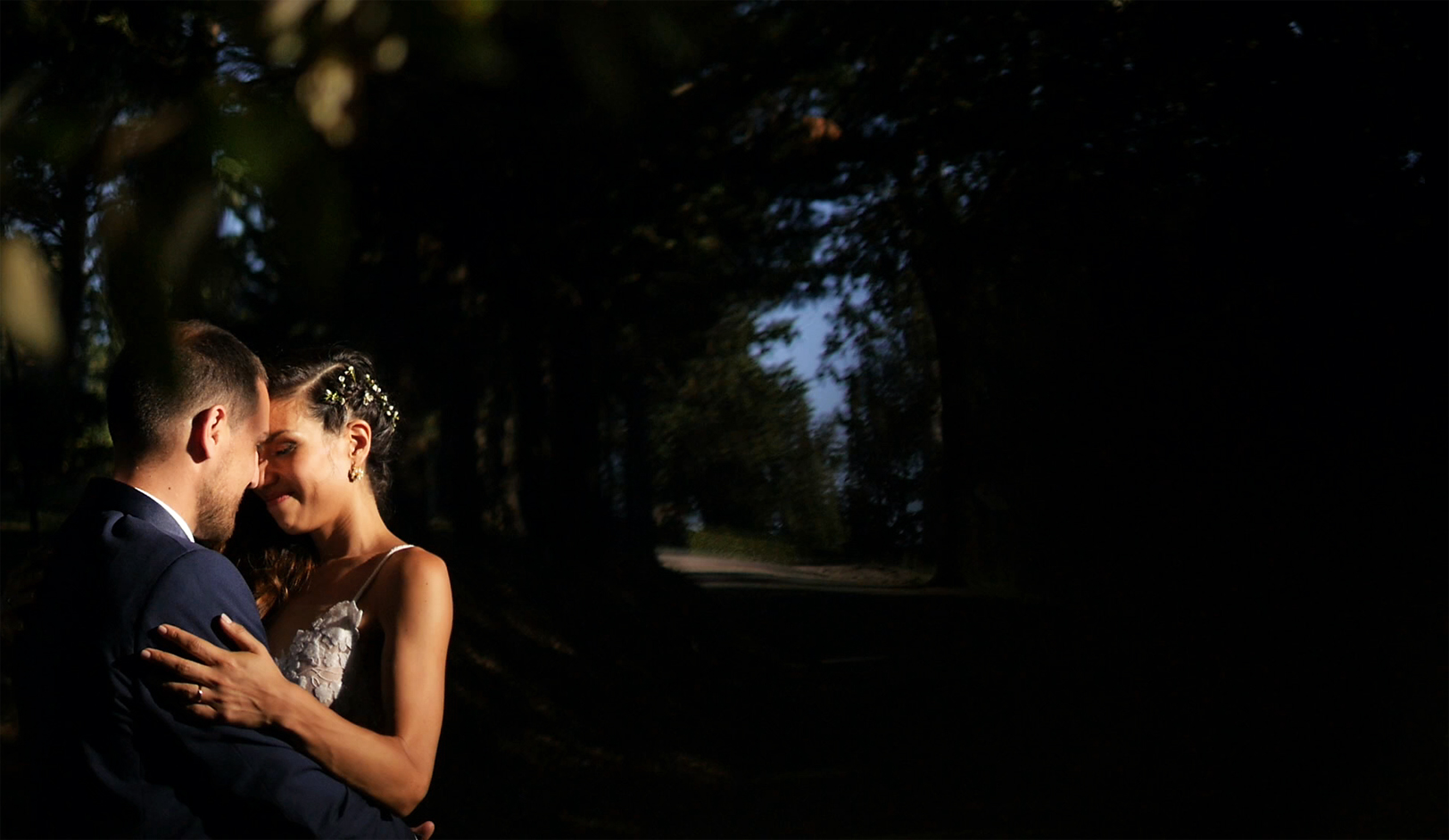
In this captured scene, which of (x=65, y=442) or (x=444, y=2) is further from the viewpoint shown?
(x=65, y=442)

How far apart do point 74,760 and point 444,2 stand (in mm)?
1140

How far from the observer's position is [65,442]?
1478 mm

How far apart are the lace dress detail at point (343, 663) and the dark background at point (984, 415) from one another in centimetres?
75

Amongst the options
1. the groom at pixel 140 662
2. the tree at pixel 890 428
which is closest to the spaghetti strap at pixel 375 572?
the groom at pixel 140 662

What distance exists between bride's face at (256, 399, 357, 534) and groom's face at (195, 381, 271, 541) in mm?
356

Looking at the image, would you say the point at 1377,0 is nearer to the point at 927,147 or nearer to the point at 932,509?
the point at 927,147

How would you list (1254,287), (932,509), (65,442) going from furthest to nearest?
(932,509), (1254,287), (65,442)

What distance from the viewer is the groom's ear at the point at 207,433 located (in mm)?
1686

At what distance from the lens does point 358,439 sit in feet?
7.71

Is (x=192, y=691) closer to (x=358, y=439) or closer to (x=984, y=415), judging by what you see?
(x=358, y=439)

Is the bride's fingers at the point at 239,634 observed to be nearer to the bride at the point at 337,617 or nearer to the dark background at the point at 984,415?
the bride at the point at 337,617

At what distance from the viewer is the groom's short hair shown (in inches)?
39.9

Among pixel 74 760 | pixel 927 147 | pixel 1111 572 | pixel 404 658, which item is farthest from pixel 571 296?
pixel 74 760

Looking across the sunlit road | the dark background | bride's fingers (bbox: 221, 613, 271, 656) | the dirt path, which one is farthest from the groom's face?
the dirt path
